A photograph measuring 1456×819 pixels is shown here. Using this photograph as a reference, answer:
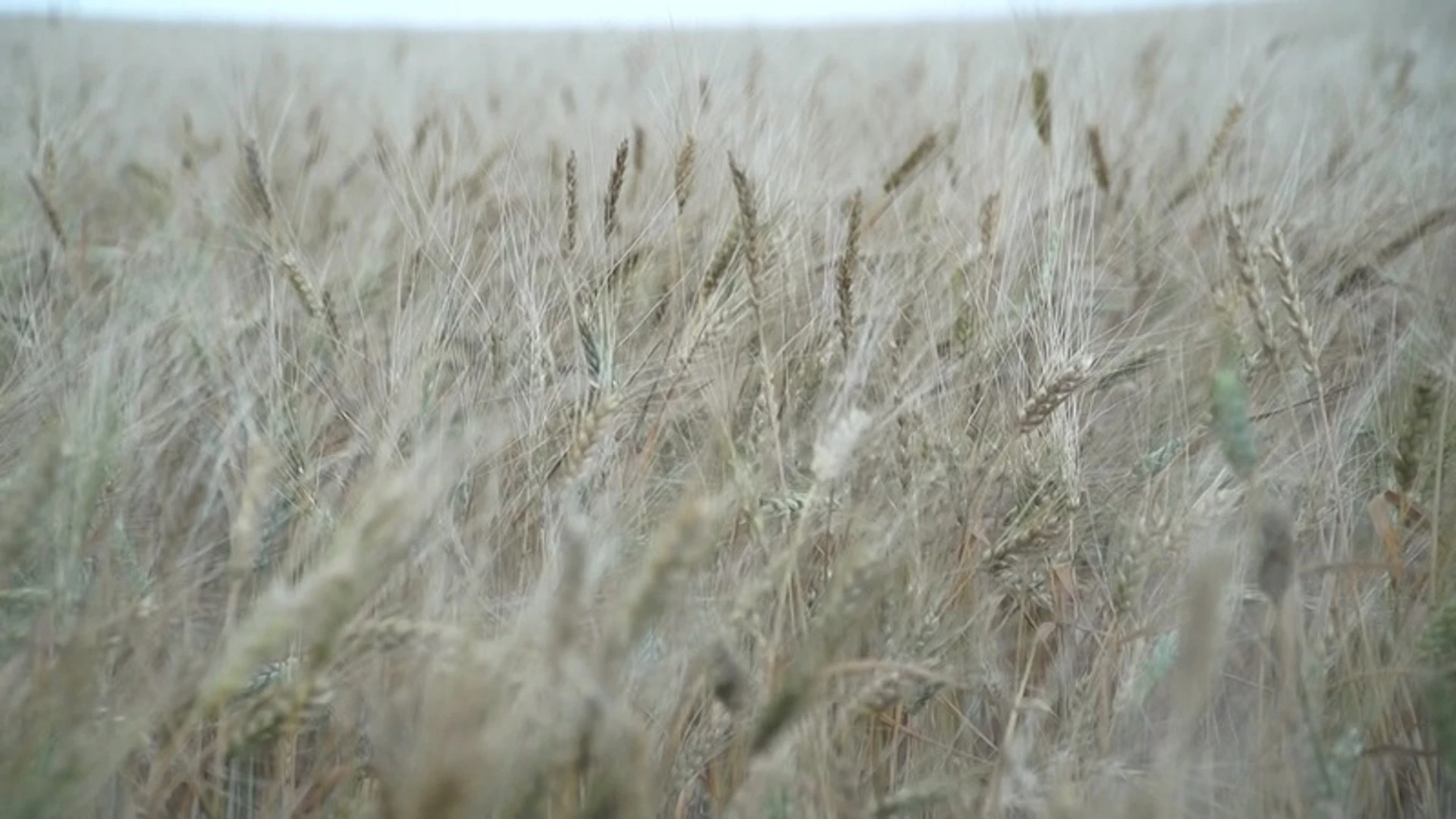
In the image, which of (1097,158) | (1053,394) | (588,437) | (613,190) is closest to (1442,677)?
(1053,394)

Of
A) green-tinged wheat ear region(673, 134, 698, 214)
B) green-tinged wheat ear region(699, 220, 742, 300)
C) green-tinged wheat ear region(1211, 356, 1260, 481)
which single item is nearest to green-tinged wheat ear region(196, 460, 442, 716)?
green-tinged wheat ear region(1211, 356, 1260, 481)

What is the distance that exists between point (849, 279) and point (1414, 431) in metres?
0.53

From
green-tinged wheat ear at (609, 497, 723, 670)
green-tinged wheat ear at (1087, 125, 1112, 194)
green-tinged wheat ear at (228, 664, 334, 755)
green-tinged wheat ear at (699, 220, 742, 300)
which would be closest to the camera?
green-tinged wheat ear at (609, 497, 723, 670)

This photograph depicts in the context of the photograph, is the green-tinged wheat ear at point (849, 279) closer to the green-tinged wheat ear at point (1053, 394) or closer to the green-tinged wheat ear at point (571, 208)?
the green-tinged wheat ear at point (1053, 394)

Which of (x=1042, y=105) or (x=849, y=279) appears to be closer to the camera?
(x=849, y=279)

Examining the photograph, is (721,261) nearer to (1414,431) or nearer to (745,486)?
(745,486)

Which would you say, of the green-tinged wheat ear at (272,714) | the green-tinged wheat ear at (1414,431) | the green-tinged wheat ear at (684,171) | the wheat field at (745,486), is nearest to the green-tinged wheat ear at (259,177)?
the wheat field at (745,486)

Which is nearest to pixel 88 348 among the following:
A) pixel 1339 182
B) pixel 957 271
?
Answer: pixel 957 271

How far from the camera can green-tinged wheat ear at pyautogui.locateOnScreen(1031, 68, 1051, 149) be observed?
5.21 feet

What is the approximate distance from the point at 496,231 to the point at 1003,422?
713 mm

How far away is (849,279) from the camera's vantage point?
1.09 m

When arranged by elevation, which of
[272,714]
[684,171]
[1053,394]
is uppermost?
[684,171]

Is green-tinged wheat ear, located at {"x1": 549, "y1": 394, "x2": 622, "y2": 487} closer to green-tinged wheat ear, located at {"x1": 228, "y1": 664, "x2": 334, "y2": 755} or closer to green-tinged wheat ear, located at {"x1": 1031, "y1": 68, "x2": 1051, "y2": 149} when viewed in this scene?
green-tinged wheat ear, located at {"x1": 228, "y1": 664, "x2": 334, "y2": 755}

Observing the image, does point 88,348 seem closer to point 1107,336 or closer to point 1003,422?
point 1003,422
